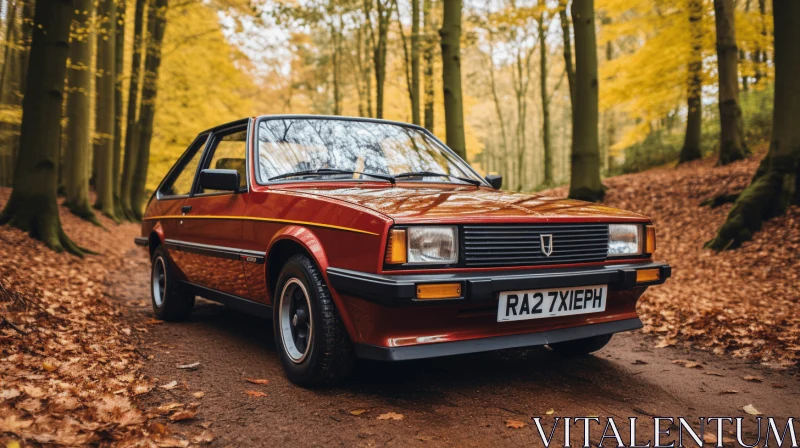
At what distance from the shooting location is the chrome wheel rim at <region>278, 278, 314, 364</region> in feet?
10.3

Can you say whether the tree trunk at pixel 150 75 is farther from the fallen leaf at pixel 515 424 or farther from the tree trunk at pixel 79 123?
the fallen leaf at pixel 515 424

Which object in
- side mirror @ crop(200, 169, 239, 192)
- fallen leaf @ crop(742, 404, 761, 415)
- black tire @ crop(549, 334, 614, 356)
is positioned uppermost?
side mirror @ crop(200, 169, 239, 192)

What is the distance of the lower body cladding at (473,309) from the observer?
2623 millimetres

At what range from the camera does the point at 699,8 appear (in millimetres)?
14148

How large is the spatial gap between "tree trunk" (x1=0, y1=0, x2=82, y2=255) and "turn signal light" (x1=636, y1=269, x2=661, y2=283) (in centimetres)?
718

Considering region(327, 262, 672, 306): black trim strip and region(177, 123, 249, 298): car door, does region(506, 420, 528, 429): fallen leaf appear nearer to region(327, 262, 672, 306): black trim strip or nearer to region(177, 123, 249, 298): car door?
region(327, 262, 672, 306): black trim strip

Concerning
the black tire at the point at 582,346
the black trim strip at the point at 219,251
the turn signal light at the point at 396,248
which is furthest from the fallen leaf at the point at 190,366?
the black tire at the point at 582,346

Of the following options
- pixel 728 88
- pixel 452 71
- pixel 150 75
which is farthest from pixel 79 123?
pixel 728 88

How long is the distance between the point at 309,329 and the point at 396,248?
0.77 meters

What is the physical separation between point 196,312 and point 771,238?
6.36 metres

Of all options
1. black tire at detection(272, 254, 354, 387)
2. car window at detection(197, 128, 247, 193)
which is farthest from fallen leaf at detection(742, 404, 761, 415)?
car window at detection(197, 128, 247, 193)

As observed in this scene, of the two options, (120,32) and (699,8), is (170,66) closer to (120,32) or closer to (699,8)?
(120,32)

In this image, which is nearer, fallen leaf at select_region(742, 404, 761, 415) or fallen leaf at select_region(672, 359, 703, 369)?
fallen leaf at select_region(742, 404, 761, 415)

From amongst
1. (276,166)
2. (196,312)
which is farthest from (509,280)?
Result: (196,312)
